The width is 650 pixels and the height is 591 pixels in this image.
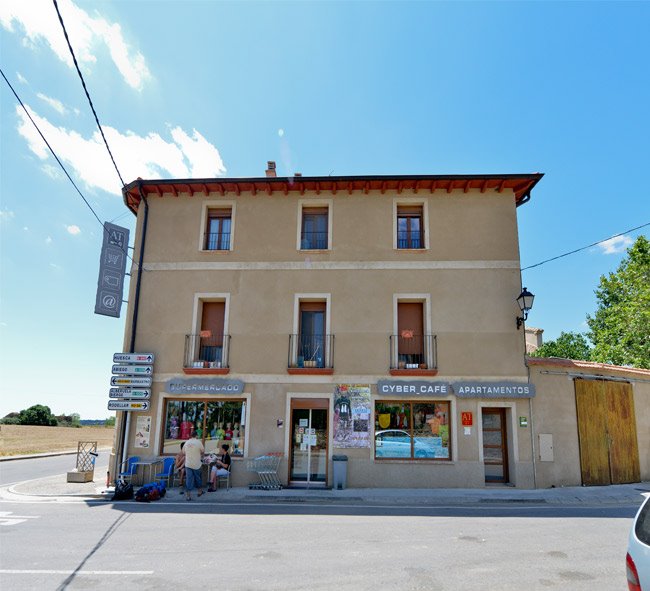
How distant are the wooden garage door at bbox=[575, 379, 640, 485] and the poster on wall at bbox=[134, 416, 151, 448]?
505 inches

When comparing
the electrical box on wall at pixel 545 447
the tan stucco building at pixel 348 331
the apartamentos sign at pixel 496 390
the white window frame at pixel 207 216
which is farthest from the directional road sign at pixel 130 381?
the electrical box on wall at pixel 545 447

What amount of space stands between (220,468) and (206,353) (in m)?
3.52

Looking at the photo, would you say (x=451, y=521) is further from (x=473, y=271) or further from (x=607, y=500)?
(x=473, y=271)

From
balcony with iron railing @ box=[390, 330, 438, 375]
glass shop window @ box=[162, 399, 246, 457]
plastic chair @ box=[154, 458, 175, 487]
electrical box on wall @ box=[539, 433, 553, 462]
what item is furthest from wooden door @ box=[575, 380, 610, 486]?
plastic chair @ box=[154, 458, 175, 487]

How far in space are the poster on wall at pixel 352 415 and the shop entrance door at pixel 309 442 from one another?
1.28ft

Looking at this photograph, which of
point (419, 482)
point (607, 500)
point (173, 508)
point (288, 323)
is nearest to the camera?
point (173, 508)

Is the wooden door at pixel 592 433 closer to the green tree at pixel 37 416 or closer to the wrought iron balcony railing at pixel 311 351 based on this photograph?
the wrought iron balcony railing at pixel 311 351

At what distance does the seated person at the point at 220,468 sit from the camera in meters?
12.1

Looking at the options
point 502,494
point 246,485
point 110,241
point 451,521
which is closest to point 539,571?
point 451,521

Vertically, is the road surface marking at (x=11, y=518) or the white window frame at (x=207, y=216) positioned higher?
the white window frame at (x=207, y=216)

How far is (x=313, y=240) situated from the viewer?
48.3 feet

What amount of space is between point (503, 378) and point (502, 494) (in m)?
3.17

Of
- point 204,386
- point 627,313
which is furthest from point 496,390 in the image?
point 627,313

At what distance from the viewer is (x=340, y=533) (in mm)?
7754
